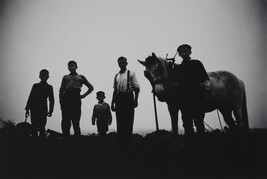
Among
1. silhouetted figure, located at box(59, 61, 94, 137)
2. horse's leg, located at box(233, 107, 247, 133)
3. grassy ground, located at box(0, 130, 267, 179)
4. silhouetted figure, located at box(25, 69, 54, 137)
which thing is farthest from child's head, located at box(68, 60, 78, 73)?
horse's leg, located at box(233, 107, 247, 133)

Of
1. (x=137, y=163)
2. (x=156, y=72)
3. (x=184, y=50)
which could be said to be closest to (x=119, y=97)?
(x=156, y=72)

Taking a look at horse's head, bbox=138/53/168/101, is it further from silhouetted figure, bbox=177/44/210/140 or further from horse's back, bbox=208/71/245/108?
horse's back, bbox=208/71/245/108

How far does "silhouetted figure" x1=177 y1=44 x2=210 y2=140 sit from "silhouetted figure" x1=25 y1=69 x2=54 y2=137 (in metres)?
4.03

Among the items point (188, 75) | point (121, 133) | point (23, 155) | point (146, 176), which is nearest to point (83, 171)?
point (146, 176)

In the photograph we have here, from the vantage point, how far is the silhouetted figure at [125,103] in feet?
15.9

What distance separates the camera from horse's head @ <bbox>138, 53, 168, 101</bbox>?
14.0 ft

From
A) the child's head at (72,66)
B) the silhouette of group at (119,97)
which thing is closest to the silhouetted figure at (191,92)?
the silhouette of group at (119,97)

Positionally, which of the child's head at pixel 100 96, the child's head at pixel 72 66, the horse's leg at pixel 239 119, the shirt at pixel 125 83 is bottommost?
the horse's leg at pixel 239 119

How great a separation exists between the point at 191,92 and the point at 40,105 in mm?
4413

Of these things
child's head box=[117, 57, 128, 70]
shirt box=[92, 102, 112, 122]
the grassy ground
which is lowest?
the grassy ground

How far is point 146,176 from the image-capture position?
122 inches

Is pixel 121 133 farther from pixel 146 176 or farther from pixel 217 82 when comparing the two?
pixel 217 82

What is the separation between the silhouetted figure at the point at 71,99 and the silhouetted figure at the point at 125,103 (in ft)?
3.45

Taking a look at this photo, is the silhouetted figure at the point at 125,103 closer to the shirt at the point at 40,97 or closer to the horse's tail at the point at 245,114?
the shirt at the point at 40,97
